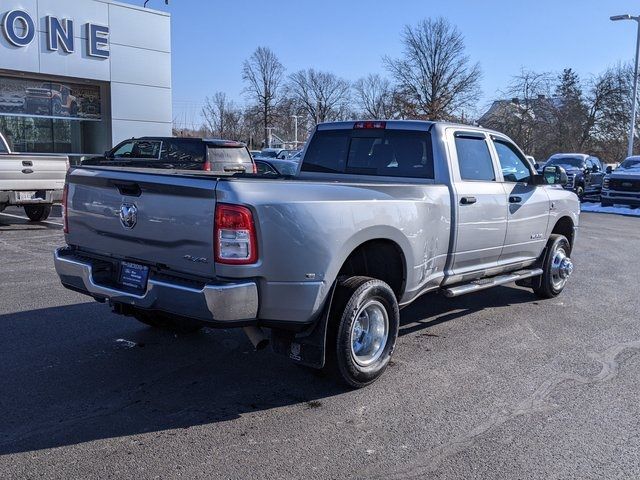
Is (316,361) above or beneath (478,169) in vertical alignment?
beneath

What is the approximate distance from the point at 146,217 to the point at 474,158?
3.45 meters

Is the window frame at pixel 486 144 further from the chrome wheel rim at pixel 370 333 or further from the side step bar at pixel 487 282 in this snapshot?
the chrome wheel rim at pixel 370 333

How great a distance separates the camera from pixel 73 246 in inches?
197

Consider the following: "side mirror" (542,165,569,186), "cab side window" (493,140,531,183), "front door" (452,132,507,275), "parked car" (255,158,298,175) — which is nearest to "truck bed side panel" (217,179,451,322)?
"front door" (452,132,507,275)

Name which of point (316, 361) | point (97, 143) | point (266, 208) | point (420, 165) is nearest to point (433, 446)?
point (316, 361)

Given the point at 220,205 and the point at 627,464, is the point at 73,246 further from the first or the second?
Answer: the point at 627,464

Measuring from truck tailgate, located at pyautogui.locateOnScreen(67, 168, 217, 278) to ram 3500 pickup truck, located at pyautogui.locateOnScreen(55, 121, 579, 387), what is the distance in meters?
0.01

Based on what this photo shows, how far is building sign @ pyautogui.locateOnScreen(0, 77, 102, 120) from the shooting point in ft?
70.1

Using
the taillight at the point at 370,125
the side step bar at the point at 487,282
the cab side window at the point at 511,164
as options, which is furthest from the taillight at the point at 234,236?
the cab side window at the point at 511,164

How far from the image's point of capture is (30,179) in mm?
12383

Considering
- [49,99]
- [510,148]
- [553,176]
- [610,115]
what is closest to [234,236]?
[510,148]

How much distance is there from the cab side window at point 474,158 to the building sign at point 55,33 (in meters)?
18.0

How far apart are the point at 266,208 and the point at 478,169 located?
309 centimetres

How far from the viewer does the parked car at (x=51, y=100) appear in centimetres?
2191
